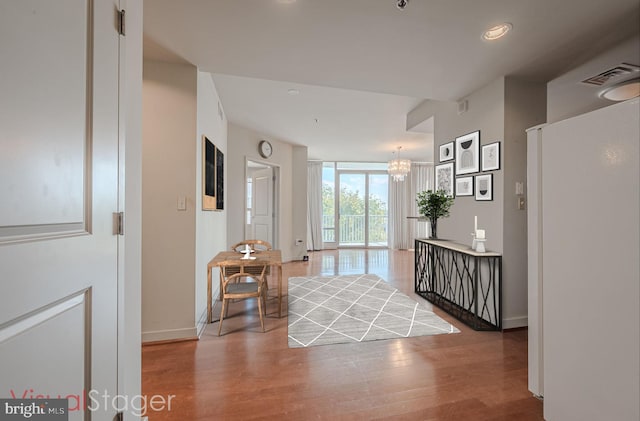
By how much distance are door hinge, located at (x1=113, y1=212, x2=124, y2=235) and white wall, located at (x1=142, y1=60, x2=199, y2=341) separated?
1.44m

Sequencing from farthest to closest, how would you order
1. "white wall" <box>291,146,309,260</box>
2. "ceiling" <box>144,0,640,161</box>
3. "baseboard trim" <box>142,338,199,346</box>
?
"white wall" <box>291,146,309,260</box>
"baseboard trim" <box>142,338,199,346</box>
"ceiling" <box>144,0,640,161</box>

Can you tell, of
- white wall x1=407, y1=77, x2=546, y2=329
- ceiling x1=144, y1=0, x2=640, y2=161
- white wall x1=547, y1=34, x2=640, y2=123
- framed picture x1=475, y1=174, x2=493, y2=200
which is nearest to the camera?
ceiling x1=144, y1=0, x2=640, y2=161

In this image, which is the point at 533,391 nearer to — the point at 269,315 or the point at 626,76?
the point at 269,315

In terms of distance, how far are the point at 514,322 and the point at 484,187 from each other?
140 centimetres

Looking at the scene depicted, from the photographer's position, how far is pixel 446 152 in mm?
3383

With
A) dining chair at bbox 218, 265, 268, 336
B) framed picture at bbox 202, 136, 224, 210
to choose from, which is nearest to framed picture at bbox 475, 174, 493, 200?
dining chair at bbox 218, 265, 268, 336

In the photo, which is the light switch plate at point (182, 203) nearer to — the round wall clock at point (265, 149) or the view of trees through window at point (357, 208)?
the round wall clock at point (265, 149)

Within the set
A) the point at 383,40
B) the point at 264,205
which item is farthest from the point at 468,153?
the point at 264,205

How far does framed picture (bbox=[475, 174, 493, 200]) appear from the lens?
2706 millimetres

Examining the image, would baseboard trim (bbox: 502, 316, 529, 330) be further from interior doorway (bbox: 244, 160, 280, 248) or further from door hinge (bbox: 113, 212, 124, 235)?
interior doorway (bbox: 244, 160, 280, 248)

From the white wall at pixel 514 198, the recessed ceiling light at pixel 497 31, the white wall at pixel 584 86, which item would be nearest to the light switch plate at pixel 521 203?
the white wall at pixel 514 198

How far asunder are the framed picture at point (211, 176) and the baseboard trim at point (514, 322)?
324cm

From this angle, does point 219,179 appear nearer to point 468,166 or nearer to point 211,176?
point 211,176

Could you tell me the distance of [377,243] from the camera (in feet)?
25.9
